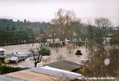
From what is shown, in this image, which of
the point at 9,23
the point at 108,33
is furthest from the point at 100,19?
the point at 9,23

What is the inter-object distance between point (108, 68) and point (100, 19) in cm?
1628

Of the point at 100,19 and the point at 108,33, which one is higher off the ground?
the point at 100,19

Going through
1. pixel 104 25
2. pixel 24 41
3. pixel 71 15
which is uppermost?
pixel 71 15

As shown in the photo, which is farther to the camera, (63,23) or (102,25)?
(63,23)

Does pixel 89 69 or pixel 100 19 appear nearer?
pixel 89 69

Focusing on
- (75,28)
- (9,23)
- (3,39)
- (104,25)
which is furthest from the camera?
(9,23)

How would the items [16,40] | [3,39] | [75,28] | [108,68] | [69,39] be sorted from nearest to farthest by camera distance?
[108,68]
[3,39]
[16,40]
[75,28]
[69,39]

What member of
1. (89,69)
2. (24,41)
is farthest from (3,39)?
(89,69)

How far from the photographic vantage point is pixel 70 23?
30141mm

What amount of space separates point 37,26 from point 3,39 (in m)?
26.7

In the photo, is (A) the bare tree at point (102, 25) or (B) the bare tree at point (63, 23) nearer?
(A) the bare tree at point (102, 25)

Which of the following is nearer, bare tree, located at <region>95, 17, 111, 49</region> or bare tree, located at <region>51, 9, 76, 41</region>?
bare tree, located at <region>95, 17, 111, 49</region>

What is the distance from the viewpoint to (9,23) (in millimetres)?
38188

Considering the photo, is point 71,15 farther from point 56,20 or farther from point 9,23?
point 9,23
